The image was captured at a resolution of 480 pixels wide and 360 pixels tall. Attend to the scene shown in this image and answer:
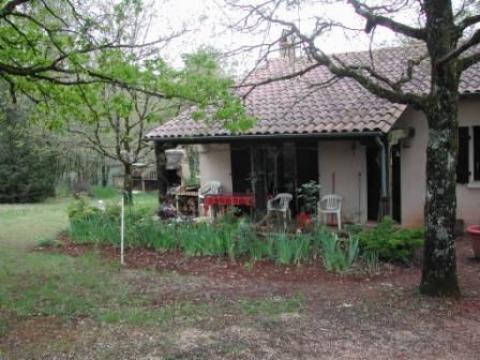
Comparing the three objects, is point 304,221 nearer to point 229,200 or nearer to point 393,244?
point 229,200

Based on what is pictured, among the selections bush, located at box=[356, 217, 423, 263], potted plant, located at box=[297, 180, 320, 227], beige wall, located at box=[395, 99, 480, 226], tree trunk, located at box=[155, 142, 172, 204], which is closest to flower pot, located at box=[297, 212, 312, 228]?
potted plant, located at box=[297, 180, 320, 227]

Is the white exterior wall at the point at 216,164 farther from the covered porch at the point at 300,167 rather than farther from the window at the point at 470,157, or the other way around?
the window at the point at 470,157

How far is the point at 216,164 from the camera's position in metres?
14.3

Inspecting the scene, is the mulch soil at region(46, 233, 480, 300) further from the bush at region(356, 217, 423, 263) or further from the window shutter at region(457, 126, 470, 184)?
the window shutter at region(457, 126, 470, 184)

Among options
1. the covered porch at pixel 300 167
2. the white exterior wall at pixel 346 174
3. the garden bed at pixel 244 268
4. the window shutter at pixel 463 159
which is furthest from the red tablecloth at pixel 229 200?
the window shutter at pixel 463 159

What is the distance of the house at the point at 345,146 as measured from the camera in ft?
36.4

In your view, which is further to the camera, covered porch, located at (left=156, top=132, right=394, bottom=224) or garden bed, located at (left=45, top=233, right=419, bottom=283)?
covered porch, located at (left=156, top=132, right=394, bottom=224)

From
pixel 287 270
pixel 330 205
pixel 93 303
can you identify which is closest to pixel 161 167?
pixel 330 205

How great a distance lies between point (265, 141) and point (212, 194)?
88.3 inches

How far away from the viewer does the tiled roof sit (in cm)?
1091

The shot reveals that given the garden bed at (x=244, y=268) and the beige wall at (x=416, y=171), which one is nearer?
the garden bed at (x=244, y=268)

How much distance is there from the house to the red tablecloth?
3.91 feet

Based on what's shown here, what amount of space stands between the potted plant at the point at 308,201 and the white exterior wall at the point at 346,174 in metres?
0.54

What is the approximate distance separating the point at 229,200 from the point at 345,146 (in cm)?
317
